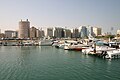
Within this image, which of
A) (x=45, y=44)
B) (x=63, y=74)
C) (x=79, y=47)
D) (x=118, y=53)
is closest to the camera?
(x=63, y=74)

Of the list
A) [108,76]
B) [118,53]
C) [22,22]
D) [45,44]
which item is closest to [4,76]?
[108,76]

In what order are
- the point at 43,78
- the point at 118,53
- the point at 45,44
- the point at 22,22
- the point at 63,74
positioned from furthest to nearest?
1. the point at 22,22
2. the point at 45,44
3. the point at 118,53
4. the point at 63,74
5. the point at 43,78

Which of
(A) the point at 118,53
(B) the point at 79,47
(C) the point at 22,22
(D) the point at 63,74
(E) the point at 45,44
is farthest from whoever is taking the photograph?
(C) the point at 22,22

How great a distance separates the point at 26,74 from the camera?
24.2 meters

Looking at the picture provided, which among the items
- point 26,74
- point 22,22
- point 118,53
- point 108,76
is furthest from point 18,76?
point 22,22

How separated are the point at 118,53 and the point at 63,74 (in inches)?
779

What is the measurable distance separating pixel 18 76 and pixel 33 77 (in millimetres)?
2088

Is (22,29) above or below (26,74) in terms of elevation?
above

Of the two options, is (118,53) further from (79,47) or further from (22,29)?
(22,29)

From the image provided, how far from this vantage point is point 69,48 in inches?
2613

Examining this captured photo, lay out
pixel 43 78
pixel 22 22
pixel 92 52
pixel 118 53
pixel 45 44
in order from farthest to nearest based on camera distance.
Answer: pixel 22 22 < pixel 45 44 < pixel 92 52 < pixel 118 53 < pixel 43 78

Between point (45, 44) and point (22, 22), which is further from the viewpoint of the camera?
point (22, 22)

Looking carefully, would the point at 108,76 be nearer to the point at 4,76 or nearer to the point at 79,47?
the point at 4,76

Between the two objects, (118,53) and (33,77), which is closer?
(33,77)
